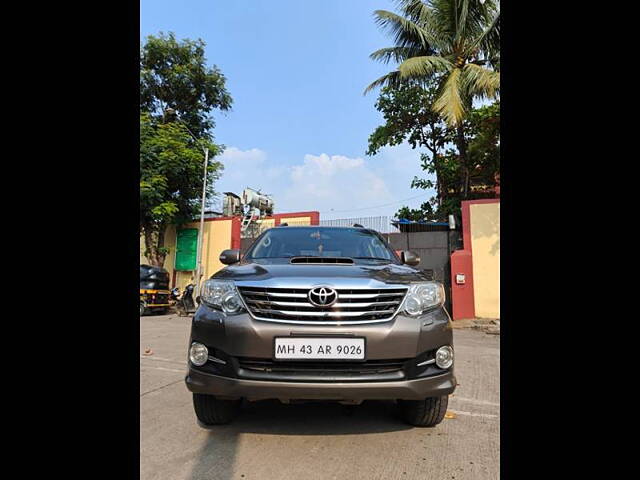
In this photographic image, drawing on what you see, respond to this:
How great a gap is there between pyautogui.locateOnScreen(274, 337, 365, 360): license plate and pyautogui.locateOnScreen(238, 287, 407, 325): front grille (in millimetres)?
104

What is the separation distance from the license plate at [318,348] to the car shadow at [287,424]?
0.71 meters

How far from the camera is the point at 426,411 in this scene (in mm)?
2387

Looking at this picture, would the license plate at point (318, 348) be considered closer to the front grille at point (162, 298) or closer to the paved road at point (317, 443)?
the paved road at point (317, 443)

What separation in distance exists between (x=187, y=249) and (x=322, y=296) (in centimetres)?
1242

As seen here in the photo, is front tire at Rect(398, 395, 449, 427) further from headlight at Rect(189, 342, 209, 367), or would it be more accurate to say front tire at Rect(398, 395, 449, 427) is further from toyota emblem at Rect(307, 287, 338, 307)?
headlight at Rect(189, 342, 209, 367)

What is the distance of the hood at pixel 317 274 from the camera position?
7.00 ft

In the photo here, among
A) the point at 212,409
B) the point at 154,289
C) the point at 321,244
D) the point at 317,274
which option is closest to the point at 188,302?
the point at 154,289

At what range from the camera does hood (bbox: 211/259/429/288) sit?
2.13m

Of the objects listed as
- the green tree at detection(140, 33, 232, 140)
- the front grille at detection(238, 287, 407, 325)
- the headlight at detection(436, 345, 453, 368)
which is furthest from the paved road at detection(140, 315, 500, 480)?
the green tree at detection(140, 33, 232, 140)

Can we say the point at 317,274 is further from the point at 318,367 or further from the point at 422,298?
the point at 422,298

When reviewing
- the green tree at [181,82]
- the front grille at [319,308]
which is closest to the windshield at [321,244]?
the front grille at [319,308]
